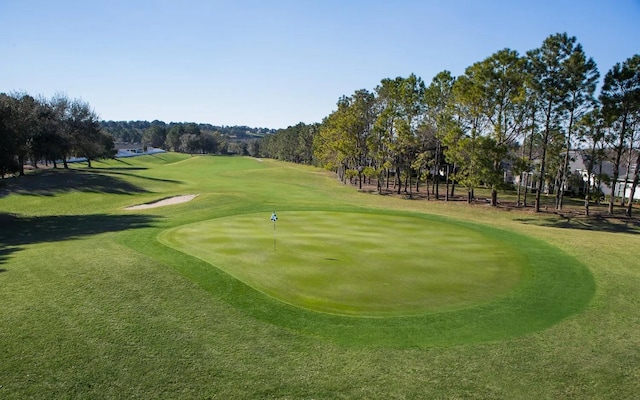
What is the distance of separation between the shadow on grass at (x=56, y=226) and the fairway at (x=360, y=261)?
4.51 metres

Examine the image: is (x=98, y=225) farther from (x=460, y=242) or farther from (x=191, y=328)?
(x=460, y=242)

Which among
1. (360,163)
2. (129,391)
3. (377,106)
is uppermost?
(377,106)

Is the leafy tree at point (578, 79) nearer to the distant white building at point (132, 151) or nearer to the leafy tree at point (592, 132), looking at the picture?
the leafy tree at point (592, 132)

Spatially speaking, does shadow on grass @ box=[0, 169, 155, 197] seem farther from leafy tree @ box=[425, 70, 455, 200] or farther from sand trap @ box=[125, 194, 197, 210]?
leafy tree @ box=[425, 70, 455, 200]

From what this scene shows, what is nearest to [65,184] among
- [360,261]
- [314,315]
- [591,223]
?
[360,261]

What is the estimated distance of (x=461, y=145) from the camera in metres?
38.6

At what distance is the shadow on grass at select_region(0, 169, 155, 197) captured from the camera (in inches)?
1591

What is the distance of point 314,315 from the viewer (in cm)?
1172

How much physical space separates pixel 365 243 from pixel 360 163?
37800 millimetres

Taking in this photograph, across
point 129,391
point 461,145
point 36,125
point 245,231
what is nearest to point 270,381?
point 129,391

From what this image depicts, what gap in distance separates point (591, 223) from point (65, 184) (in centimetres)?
5155

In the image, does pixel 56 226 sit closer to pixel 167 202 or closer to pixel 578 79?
pixel 167 202

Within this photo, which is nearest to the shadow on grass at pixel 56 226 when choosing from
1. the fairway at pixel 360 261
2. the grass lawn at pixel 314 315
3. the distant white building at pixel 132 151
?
the grass lawn at pixel 314 315

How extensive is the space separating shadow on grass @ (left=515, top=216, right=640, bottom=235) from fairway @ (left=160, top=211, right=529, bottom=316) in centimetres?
1335
